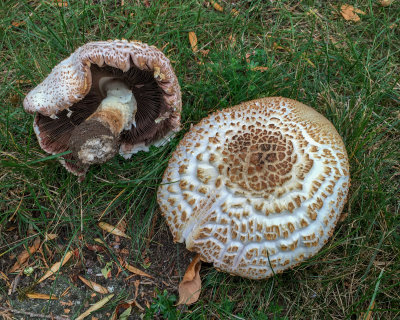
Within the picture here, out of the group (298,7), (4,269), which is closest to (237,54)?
(298,7)

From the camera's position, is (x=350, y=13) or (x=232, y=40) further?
(x=350, y=13)

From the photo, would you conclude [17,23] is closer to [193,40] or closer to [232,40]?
[193,40]

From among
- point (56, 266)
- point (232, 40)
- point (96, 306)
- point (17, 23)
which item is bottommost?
point (96, 306)

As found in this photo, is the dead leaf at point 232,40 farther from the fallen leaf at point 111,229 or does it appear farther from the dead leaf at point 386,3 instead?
the fallen leaf at point 111,229

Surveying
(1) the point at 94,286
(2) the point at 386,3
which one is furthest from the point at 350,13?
Answer: (1) the point at 94,286

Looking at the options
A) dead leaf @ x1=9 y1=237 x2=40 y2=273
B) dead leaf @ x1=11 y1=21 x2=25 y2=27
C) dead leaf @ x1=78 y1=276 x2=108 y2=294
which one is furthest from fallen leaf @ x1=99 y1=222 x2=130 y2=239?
dead leaf @ x1=11 y1=21 x2=25 y2=27

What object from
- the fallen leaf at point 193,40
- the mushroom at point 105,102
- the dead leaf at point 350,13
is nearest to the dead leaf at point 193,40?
the fallen leaf at point 193,40
